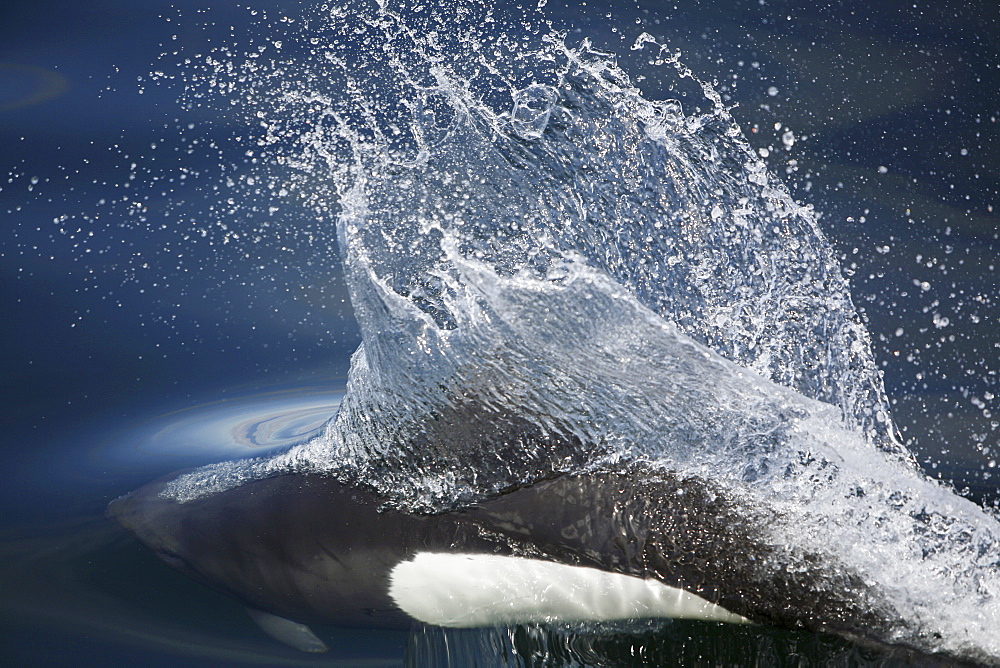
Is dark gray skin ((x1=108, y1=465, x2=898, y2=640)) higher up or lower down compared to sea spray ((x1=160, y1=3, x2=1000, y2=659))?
lower down

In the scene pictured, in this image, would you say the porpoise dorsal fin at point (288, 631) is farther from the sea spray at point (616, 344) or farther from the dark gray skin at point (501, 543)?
the sea spray at point (616, 344)

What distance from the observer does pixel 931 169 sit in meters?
5.60

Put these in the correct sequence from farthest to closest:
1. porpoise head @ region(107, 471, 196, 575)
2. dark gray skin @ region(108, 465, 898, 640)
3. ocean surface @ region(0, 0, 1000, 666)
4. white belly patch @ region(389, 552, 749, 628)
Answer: porpoise head @ region(107, 471, 196, 575) → ocean surface @ region(0, 0, 1000, 666) → white belly patch @ region(389, 552, 749, 628) → dark gray skin @ region(108, 465, 898, 640)

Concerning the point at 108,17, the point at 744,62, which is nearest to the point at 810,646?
the point at 744,62

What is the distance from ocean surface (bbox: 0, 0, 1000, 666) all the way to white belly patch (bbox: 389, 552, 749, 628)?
5 centimetres

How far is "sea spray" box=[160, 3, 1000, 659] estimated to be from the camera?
2.58 metres

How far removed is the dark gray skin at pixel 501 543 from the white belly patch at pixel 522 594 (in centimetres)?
3

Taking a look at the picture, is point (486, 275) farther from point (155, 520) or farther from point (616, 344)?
point (155, 520)

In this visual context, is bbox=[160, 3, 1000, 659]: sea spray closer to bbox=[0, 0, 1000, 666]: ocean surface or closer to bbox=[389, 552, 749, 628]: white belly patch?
bbox=[0, 0, 1000, 666]: ocean surface

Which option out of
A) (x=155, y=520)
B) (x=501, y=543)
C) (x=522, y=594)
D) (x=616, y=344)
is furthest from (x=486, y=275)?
(x=155, y=520)

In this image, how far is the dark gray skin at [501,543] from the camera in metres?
2.50

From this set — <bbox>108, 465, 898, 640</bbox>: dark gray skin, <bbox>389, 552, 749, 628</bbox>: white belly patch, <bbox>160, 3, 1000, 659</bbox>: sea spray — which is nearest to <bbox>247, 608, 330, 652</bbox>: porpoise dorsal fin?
<bbox>108, 465, 898, 640</bbox>: dark gray skin

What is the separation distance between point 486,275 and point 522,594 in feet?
3.10

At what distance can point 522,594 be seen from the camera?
2.71 m
